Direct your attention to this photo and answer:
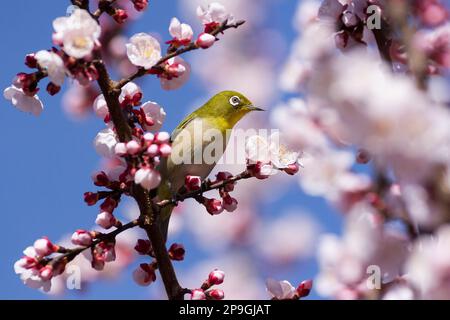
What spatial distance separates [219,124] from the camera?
4180 mm

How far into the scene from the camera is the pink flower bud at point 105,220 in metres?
2.65

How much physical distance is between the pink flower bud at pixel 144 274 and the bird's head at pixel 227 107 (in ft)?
5.16

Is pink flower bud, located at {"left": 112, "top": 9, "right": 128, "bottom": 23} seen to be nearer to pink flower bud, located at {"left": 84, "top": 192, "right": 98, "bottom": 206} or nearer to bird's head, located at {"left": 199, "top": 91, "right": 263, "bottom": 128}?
pink flower bud, located at {"left": 84, "top": 192, "right": 98, "bottom": 206}

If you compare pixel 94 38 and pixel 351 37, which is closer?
A: pixel 94 38

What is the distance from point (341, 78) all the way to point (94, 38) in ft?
4.10

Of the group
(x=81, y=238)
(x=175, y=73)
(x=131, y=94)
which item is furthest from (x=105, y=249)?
(x=175, y=73)

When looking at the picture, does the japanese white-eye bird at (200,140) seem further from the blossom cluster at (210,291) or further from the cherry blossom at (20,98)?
the cherry blossom at (20,98)

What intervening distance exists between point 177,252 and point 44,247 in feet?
1.99

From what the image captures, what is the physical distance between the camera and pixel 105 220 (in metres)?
2.65

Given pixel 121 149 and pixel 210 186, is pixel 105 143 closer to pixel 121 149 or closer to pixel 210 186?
pixel 121 149
